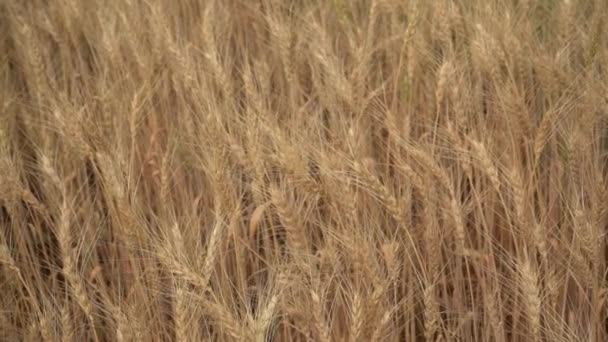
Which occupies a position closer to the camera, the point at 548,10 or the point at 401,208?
the point at 401,208

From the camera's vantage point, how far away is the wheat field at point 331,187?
151 cm

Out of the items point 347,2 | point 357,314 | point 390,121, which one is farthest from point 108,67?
point 357,314

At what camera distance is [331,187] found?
61.7 inches

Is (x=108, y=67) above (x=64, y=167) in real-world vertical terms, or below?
above

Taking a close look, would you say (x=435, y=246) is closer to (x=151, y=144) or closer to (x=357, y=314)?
(x=357, y=314)

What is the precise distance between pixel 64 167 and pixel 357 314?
1.14 metres

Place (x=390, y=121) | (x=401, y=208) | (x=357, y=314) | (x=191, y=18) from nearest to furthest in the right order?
(x=357, y=314)
(x=401, y=208)
(x=390, y=121)
(x=191, y=18)

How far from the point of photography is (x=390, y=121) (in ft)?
5.56

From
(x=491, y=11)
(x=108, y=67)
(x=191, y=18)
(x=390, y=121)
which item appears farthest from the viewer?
(x=191, y=18)

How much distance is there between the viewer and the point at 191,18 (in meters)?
2.56

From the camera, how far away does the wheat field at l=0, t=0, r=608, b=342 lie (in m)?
1.51

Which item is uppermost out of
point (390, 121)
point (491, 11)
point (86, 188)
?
point (491, 11)

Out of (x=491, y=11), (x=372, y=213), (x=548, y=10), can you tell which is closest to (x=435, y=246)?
(x=372, y=213)

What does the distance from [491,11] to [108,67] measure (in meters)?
1.18
